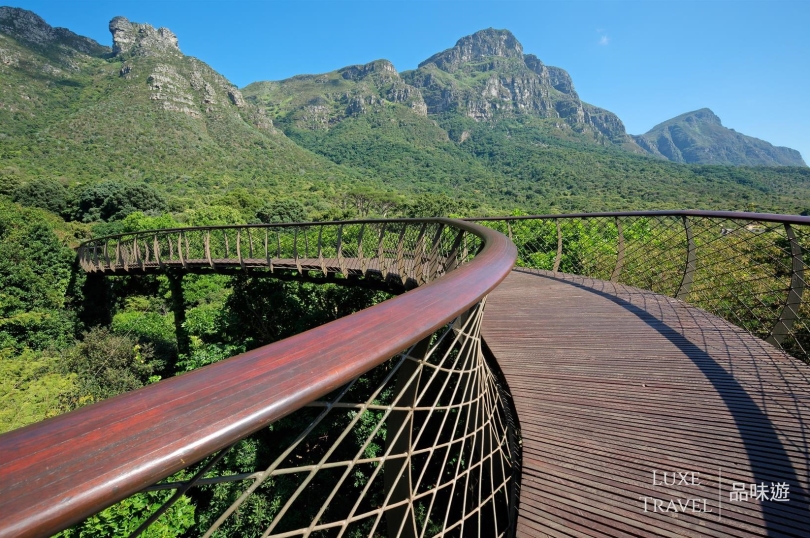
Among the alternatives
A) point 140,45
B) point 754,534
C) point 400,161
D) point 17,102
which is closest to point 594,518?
point 754,534

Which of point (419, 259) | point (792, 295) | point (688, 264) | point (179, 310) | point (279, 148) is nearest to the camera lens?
point (792, 295)

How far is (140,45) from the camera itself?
8200 centimetres

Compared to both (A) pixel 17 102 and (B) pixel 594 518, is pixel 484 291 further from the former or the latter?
(A) pixel 17 102

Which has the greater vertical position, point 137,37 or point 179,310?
point 137,37

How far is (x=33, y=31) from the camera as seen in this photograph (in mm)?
75938

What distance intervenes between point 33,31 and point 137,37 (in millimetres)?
22653

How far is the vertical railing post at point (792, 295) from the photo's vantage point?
2684mm

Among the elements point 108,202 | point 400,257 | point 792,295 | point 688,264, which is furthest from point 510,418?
point 108,202

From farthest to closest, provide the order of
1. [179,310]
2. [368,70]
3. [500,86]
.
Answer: [368,70], [500,86], [179,310]

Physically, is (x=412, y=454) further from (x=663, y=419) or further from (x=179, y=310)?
(x=179, y=310)

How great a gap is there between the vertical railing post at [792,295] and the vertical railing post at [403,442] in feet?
10.00

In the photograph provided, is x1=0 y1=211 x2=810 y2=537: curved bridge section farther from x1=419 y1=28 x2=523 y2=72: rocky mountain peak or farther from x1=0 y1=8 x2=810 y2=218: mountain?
x1=419 y1=28 x2=523 y2=72: rocky mountain peak

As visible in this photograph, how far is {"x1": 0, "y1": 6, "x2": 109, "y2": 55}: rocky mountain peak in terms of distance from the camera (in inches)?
2822

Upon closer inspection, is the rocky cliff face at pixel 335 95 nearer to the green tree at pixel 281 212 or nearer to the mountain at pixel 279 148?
the mountain at pixel 279 148
